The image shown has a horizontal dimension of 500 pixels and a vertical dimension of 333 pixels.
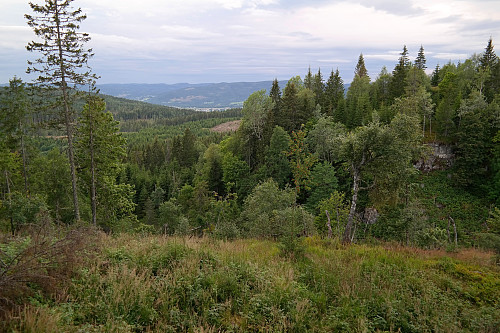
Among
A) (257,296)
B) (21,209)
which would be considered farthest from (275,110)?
(257,296)

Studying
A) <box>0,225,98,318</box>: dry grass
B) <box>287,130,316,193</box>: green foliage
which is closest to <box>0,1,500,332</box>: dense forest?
<box>0,225,98,318</box>: dry grass

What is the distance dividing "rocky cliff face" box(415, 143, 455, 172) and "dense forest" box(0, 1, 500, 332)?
0.55 feet

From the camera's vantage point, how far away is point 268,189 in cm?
2881

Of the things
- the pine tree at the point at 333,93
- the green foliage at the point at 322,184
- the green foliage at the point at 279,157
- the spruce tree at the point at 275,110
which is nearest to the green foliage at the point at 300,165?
the green foliage at the point at 322,184

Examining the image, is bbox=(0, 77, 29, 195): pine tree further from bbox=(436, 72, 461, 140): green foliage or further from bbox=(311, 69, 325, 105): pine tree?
bbox=(436, 72, 461, 140): green foliage

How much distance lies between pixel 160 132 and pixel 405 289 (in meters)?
166

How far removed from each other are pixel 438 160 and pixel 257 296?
149 ft

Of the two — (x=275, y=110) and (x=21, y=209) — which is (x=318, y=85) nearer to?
(x=275, y=110)

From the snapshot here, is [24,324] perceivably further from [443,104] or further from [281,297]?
[443,104]

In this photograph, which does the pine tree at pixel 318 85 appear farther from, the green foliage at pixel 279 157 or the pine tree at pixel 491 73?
the pine tree at pixel 491 73

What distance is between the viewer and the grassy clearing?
15.6 feet

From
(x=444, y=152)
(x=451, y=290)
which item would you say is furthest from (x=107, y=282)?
(x=444, y=152)

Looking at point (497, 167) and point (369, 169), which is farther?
point (497, 167)

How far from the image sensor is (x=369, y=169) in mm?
16500
